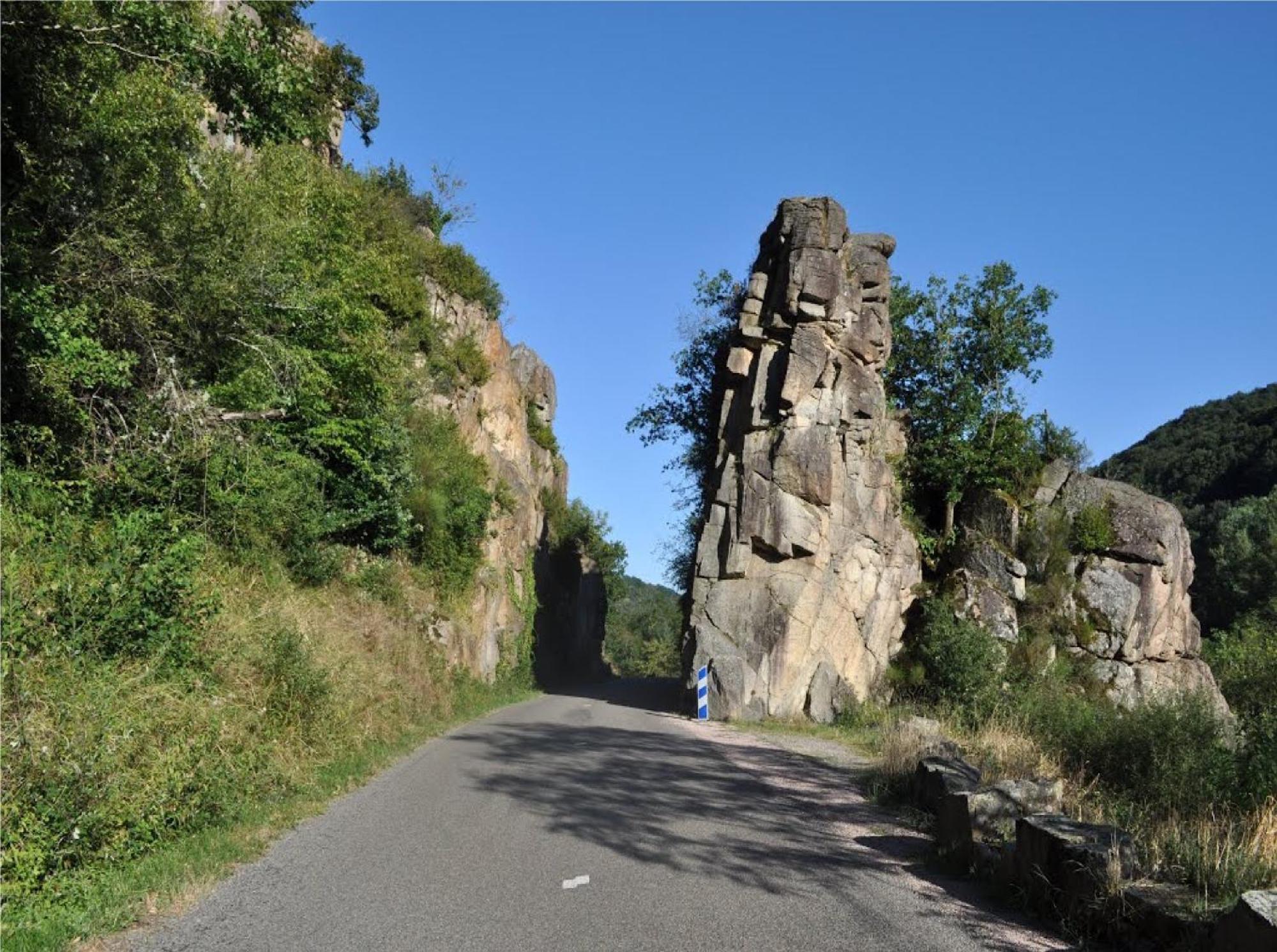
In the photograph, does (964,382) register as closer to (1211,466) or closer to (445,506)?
(445,506)

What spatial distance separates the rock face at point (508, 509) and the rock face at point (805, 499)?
774 cm

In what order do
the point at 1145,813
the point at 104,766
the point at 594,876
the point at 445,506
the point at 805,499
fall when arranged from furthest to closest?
the point at 805,499 → the point at 445,506 → the point at 1145,813 → the point at 594,876 → the point at 104,766

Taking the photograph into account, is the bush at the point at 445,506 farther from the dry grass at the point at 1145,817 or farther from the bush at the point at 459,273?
the dry grass at the point at 1145,817

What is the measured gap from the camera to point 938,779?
9125 mm

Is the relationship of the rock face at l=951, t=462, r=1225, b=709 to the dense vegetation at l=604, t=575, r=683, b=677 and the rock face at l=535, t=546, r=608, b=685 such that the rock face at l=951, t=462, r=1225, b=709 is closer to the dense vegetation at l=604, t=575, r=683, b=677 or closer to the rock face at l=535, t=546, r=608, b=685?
the rock face at l=535, t=546, r=608, b=685

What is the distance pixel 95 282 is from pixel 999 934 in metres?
10.9

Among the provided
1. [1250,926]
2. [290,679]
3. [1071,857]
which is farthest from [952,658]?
[1250,926]

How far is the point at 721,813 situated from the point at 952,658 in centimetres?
1866

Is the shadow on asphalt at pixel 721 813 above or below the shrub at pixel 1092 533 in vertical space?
below

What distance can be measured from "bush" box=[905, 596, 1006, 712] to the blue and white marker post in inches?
249

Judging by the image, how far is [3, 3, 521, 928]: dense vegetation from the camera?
6727mm

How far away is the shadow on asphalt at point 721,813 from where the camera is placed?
6.85 meters

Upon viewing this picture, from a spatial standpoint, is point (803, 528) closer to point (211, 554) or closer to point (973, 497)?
point (973, 497)

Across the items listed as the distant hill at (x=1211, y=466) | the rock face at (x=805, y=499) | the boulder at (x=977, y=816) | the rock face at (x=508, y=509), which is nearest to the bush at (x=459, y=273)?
the rock face at (x=508, y=509)
